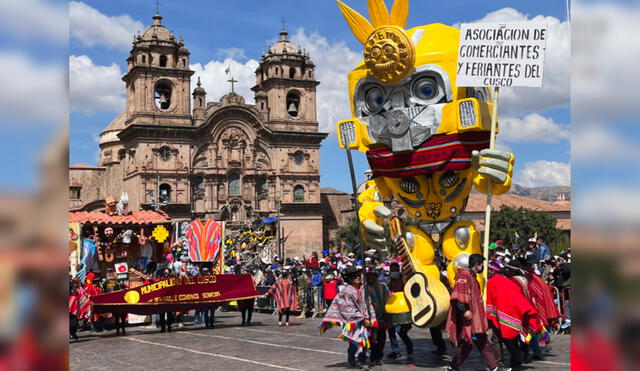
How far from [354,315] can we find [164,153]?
146 ft

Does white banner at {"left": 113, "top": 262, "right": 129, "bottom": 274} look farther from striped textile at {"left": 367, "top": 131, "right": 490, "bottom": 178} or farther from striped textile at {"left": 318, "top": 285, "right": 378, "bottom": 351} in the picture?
striped textile at {"left": 367, "top": 131, "right": 490, "bottom": 178}

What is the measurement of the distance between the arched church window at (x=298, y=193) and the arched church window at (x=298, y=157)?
2.04 m

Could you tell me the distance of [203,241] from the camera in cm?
1836

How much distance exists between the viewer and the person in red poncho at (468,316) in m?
7.82

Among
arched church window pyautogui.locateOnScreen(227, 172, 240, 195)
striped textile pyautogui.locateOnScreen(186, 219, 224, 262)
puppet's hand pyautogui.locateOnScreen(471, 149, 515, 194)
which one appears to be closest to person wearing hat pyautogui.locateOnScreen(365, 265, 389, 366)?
puppet's hand pyautogui.locateOnScreen(471, 149, 515, 194)

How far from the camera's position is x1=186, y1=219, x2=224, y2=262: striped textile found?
18.3m

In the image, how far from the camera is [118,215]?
723 inches

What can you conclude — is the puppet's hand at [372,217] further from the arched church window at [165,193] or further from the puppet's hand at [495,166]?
the arched church window at [165,193]

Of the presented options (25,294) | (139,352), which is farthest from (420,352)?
(25,294)

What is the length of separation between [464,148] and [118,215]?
12.1 meters

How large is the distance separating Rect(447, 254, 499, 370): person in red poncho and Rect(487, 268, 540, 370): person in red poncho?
72cm

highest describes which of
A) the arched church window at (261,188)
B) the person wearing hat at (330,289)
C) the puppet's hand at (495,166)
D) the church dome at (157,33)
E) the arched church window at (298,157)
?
the church dome at (157,33)

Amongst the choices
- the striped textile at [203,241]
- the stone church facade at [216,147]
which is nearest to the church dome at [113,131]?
the stone church facade at [216,147]

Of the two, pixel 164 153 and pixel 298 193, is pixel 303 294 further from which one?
pixel 298 193
